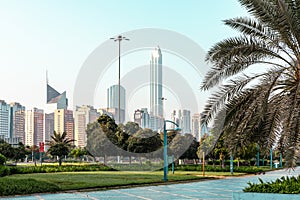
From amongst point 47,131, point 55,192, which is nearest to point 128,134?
point 55,192

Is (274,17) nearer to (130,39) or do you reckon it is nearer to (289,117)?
(289,117)

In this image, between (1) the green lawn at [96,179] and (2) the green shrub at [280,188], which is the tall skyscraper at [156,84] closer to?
(1) the green lawn at [96,179]

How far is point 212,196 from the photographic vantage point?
49.6 feet

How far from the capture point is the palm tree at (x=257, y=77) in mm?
9266

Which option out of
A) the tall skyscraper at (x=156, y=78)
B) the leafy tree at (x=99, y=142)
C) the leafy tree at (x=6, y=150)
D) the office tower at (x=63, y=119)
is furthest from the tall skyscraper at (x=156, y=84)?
the office tower at (x=63, y=119)

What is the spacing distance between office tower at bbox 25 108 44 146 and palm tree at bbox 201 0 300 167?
7940 cm

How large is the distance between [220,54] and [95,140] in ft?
101

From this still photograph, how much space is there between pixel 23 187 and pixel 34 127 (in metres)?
75.1

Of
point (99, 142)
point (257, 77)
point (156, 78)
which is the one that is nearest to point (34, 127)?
point (99, 142)

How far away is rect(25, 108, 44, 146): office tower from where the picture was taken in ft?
286

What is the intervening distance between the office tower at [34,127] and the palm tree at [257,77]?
260ft

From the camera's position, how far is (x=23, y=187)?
50.4ft

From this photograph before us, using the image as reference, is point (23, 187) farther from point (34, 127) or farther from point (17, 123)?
point (17, 123)

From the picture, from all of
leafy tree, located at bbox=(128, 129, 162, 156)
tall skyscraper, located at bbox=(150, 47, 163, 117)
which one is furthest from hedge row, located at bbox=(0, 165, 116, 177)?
tall skyscraper, located at bbox=(150, 47, 163, 117)
